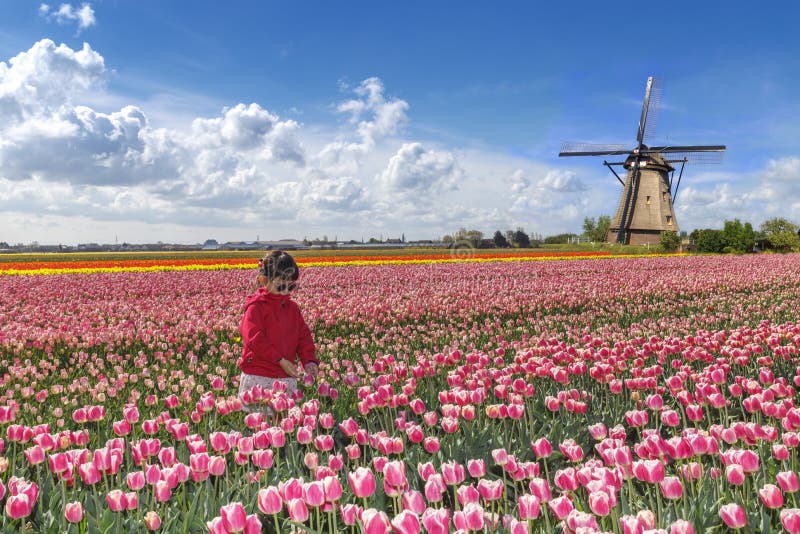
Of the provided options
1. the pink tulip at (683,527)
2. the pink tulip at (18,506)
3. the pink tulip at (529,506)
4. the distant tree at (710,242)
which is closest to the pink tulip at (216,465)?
the pink tulip at (18,506)

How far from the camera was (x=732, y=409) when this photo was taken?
5160 mm

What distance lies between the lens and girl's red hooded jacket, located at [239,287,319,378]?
4691mm

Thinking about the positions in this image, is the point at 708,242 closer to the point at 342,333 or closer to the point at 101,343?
the point at 342,333

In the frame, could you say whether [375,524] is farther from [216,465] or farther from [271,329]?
[271,329]

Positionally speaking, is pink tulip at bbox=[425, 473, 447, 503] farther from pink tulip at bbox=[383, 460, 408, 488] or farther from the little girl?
the little girl

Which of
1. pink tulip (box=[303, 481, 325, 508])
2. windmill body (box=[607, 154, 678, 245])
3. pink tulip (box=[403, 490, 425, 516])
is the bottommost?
pink tulip (box=[303, 481, 325, 508])

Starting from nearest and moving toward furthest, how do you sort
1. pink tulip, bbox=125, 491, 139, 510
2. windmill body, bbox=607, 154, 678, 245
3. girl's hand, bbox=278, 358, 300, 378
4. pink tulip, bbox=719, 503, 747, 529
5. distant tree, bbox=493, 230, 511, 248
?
pink tulip, bbox=719, 503, 747, 529 < pink tulip, bbox=125, 491, 139, 510 < girl's hand, bbox=278, 358, 300, 378 < windmill body, bbox=607, 154, 678, 245 < distant tree, bbox=493, 230, 511, 248

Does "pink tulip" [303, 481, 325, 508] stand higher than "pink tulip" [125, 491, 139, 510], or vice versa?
"pink tulip" [303, 481, 325, 508]

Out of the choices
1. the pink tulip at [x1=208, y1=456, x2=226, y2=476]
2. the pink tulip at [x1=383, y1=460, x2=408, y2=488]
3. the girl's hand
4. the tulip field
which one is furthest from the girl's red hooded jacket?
the pink tulip at [x1=383, y1=460, x2=408, y2=488]

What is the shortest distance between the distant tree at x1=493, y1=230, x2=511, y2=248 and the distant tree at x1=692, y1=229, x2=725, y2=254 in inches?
811

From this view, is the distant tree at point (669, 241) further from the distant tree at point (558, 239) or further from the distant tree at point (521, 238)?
the distant tree at point (558, 239)

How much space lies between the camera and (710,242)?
48.9m

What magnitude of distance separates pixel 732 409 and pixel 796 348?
154 centimetres

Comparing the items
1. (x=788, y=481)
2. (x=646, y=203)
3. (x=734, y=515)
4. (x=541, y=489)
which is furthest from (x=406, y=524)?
(x=646, y=203)
